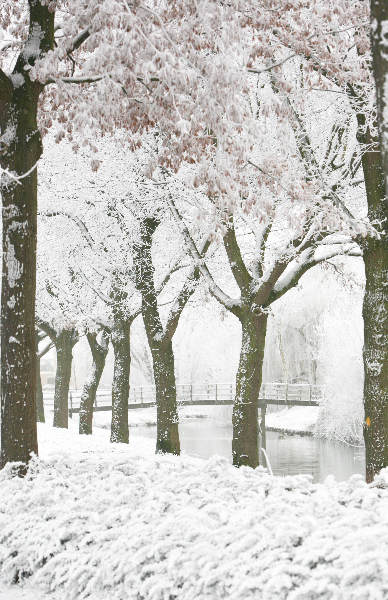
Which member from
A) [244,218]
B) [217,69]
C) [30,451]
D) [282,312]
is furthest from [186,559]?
[282,312]

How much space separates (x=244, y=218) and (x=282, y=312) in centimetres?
2584

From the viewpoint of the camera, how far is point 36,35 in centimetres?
780

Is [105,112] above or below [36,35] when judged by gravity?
below

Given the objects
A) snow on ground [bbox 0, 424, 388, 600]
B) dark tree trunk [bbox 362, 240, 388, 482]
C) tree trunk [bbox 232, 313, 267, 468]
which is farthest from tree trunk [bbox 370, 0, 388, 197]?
tree trunk [bbox 232, 313, 267, 468]

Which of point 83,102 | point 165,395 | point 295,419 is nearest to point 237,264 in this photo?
point 165,395

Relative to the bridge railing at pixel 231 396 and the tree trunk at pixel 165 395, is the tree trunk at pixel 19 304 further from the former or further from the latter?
the bridge railing at pixel 231 396

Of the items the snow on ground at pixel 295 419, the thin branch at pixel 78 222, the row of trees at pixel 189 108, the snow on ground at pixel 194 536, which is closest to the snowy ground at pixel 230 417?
the snow on ground at pixel 295 419

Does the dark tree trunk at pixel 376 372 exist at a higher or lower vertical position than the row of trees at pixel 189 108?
lower

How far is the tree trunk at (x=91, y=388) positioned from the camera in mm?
22344

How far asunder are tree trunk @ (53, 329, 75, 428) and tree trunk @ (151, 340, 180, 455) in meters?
9.84

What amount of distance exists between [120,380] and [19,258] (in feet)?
36.5

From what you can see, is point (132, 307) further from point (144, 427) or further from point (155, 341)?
point (144, 427)

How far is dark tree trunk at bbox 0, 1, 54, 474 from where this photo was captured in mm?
7520

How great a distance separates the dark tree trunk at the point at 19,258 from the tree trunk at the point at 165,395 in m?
7.41
